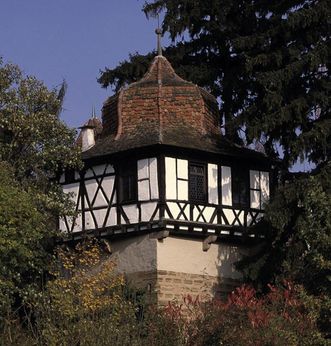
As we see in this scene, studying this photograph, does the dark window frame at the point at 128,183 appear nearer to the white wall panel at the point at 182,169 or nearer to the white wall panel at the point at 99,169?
the white wall panel at the point at 99,169

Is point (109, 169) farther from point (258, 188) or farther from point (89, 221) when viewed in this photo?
point (258, 188)

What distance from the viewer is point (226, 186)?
112 ft

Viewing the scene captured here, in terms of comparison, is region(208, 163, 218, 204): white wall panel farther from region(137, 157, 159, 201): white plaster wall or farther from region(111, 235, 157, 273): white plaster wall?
region(111, 235, 157, 273): white plaster wall

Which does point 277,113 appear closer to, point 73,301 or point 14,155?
point 14,155

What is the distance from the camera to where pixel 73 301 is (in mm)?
23250

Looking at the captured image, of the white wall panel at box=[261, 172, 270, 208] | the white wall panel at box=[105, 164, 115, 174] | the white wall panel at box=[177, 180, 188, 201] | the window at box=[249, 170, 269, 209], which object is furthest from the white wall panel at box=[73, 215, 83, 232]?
the white wall panel at box=[261, 172, 270, 208]

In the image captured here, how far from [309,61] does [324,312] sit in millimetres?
9506

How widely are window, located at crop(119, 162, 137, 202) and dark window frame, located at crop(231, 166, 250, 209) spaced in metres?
3.10

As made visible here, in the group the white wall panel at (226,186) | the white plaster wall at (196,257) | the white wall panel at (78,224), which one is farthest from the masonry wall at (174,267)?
the white wall panel at (78,224)

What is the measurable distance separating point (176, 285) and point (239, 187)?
3.88 meters

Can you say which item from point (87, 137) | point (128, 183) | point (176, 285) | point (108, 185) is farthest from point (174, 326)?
point (87, 137)

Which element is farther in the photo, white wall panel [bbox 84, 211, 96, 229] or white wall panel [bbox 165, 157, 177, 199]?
white wall panel [bbox 84, 211, 96, 229]

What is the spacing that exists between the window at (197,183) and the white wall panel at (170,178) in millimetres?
576

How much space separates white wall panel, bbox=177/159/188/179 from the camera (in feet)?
108
